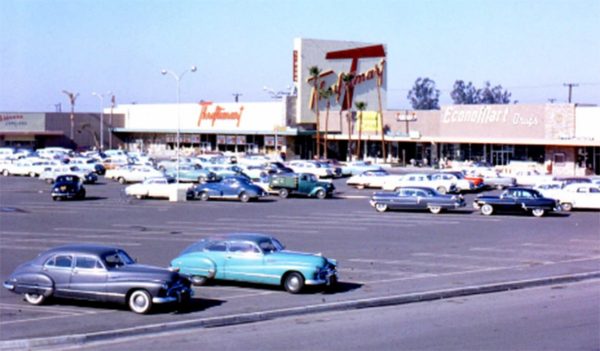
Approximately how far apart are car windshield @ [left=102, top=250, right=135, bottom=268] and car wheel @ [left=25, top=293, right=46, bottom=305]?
5.45 feet

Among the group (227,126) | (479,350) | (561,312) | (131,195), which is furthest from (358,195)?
(227,126)

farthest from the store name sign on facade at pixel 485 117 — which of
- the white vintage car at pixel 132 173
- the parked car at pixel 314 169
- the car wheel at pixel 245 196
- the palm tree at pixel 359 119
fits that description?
the car wheel at pixel 245 196

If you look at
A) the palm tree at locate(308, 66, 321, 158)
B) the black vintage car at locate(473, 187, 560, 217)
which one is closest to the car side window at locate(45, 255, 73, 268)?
the black vintage car at locate(473, 187, 560, 217)

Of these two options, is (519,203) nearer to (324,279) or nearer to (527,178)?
(527,178)

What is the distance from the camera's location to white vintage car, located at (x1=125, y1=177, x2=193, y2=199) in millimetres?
50844

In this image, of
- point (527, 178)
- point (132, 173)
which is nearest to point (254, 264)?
point (527, 178)

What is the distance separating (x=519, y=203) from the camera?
135 feet

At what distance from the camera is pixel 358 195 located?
5481 cm

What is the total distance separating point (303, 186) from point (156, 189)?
8.86m

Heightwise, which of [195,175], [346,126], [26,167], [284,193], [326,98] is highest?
[326,98]

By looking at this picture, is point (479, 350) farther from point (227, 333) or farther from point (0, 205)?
point (0, 205)

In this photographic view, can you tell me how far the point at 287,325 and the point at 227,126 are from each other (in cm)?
9328

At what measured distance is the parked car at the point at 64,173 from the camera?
6279 cm

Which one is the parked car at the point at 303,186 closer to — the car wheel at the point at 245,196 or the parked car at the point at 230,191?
the parked car at the point at 230,191
